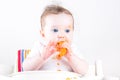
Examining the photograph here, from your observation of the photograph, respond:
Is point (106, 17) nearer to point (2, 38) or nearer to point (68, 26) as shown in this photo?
point (68, 26)

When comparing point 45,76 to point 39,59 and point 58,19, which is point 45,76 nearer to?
point 39,59

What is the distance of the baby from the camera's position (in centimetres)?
118

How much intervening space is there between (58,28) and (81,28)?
0.32 m

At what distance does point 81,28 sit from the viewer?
1503mm

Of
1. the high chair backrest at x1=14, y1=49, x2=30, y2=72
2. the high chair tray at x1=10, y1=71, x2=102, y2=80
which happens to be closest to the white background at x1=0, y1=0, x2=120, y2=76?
the high chair backrest at x1=14, y1=49, x2=30, y2=72

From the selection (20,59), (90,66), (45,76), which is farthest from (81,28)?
(45,76)

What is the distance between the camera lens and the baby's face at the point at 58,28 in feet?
3.92

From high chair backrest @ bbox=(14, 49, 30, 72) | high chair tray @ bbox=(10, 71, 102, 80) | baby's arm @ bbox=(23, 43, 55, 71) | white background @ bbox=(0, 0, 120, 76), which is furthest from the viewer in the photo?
white background @ bbox=(0, 0, 120, 76)

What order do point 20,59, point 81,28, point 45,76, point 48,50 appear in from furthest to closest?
point 81,28 < point 20,59 < point 48,50 < point 45,76

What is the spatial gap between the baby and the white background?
0.86 ft

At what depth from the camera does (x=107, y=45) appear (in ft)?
4.98

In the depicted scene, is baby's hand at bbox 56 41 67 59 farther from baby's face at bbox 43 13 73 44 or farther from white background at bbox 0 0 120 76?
white background at bbox 0 0 120 76

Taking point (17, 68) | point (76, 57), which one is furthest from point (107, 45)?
point (17, 68)

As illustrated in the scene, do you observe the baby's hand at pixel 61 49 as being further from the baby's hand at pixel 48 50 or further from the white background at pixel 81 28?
the white background at pixel 81 28
